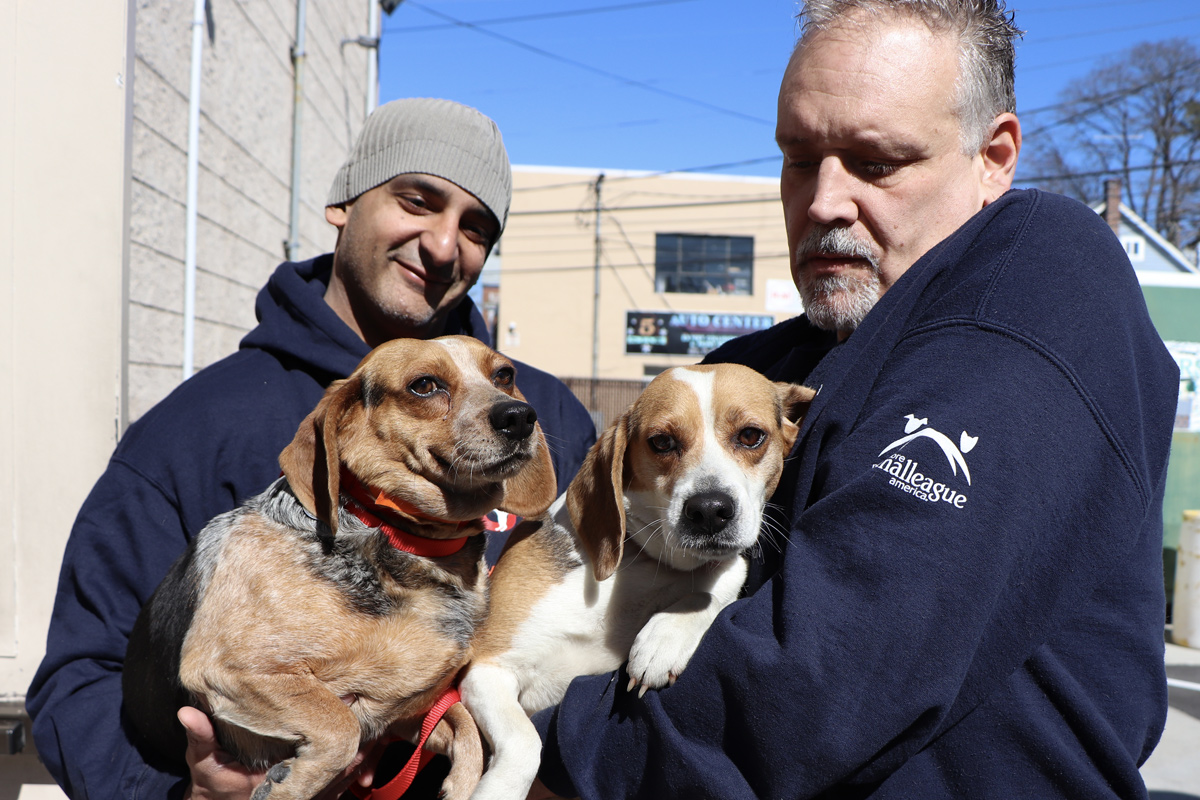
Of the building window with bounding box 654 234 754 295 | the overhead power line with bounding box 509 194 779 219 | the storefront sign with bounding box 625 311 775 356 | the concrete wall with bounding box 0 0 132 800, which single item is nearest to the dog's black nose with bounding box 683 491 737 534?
the concrete wall with bounding box 0 0 132 800

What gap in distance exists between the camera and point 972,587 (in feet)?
4.22

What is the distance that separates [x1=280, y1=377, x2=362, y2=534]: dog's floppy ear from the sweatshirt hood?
19.2 inches

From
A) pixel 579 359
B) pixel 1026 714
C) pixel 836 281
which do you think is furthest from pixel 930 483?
pixel 579 359

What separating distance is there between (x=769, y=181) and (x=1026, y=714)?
93.1 feet

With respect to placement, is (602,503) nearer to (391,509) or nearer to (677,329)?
(391,509)

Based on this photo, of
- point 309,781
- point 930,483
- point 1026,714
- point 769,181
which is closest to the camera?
point 930,483

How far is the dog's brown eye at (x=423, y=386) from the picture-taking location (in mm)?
2246

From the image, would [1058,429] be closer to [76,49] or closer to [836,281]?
[836,281]

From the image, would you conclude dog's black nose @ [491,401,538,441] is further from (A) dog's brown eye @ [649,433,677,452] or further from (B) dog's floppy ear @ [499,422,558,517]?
(A) dog's brown eye @ [649,433,677,452]

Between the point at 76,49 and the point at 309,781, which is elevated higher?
the point at 76,49

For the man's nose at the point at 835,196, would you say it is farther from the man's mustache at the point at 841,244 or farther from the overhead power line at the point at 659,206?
the overhead power line at the point at 659,206

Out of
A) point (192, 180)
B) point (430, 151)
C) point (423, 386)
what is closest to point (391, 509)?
point (423, 386)

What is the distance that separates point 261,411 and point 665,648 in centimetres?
140

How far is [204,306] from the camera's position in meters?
5.39
